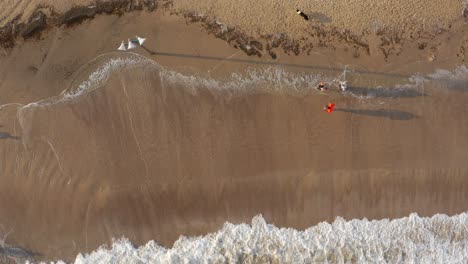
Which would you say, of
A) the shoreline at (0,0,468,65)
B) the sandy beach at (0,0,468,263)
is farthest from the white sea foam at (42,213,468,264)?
the shoreline at (0,0,468,65)

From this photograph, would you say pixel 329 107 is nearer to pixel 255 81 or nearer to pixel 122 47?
pixel 255 81

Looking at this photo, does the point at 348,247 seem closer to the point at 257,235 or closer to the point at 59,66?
the point at 257,235

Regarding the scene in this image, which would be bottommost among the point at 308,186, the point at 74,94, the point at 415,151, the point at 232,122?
the point at 308,186

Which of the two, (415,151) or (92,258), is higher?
(415,151)

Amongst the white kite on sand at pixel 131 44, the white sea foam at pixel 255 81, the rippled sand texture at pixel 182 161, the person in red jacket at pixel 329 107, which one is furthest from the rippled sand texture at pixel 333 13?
the person in red jacket at pixel 329 107

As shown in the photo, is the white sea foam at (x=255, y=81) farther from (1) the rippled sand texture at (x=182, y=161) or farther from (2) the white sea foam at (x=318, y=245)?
(2) the white sea foam at (x=318, y=245)

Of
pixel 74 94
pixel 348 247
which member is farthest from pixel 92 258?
pixel 348 247

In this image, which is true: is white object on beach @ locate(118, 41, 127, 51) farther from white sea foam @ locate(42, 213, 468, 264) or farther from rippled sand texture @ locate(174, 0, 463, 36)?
white sea foam @ locate(42, 213, 468, 264)
